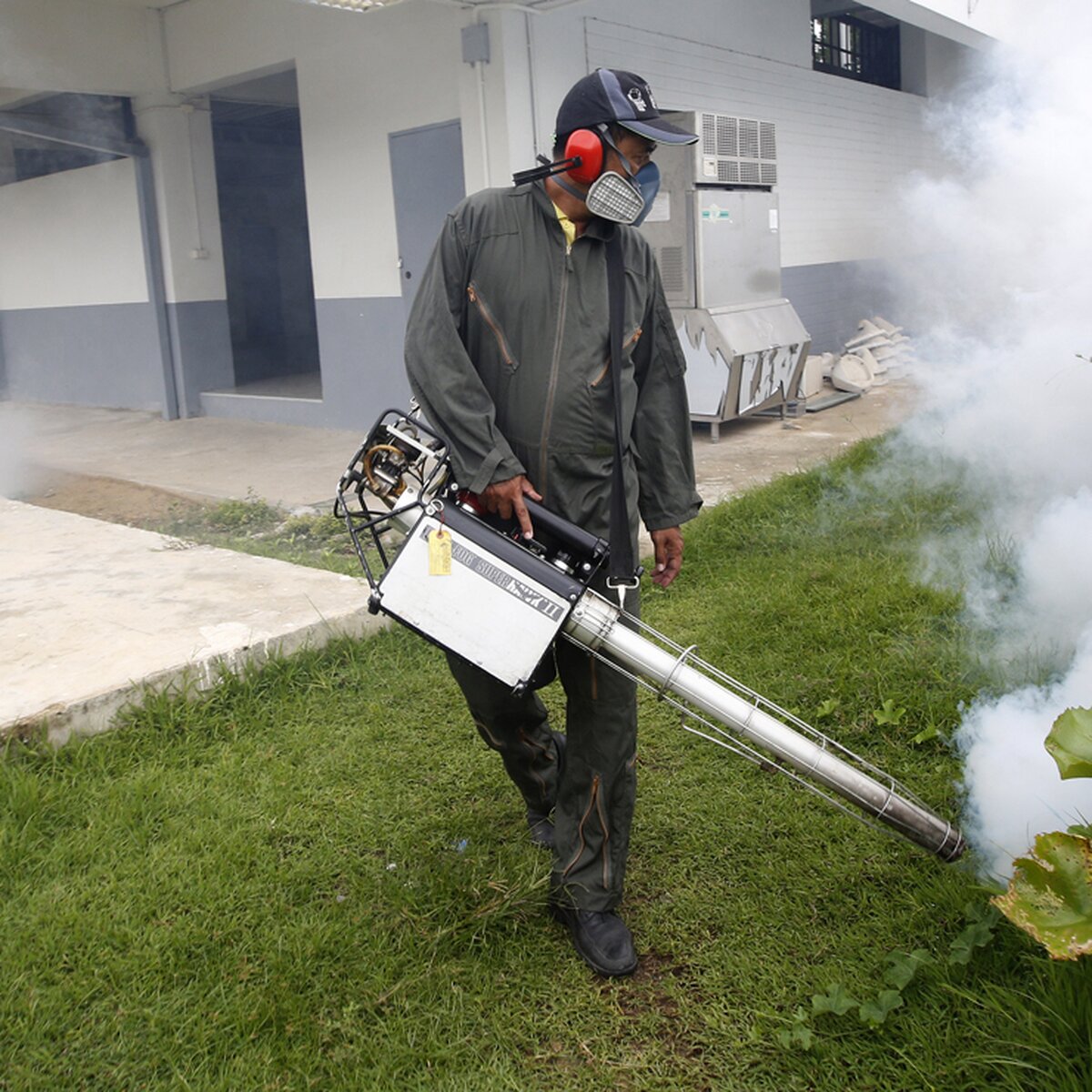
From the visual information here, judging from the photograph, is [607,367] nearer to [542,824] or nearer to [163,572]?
[542,824]

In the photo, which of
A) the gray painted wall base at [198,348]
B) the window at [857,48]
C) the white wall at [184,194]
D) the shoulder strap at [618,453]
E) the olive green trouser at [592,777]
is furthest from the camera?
the window at [857,48]

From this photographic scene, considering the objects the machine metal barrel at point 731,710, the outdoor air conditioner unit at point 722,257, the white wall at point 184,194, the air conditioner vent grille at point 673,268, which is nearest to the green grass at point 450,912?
the machine metal barrel at point 731,710

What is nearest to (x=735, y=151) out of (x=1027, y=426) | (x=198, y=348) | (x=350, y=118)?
(x=350, y=118)

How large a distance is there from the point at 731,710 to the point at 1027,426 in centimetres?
343

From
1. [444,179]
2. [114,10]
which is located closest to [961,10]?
[444,179]

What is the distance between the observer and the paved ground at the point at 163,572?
3.95 m

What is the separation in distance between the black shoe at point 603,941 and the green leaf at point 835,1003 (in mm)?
455

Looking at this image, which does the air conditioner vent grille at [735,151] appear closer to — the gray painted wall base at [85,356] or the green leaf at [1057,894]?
the gray painted wall base at [85,356]

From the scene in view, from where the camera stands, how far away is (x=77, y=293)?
13141mm

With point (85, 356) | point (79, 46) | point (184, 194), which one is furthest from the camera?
point (85, 356)

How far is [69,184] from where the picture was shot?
502 inches

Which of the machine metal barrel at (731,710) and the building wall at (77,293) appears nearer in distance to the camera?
the machine metal barrel at (731,710)

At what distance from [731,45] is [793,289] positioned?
9.38 ft

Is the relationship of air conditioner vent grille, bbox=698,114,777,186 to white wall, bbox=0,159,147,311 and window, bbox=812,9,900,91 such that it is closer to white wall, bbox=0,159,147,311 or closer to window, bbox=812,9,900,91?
window, bbox=812,9,900,91
